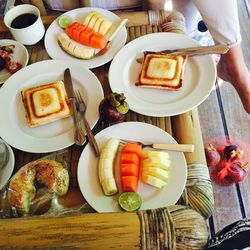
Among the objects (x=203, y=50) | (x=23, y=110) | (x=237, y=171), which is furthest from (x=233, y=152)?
(x=23, y=110)

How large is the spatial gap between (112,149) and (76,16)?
1.47 ft

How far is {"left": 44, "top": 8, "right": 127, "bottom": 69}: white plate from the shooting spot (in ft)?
2.99

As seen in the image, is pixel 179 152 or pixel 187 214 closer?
pixel 187 214

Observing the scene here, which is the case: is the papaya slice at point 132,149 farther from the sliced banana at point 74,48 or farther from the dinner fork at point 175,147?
the sliced banana at point 74,48

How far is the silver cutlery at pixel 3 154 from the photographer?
76 cm

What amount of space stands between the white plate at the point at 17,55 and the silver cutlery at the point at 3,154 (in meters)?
0.22

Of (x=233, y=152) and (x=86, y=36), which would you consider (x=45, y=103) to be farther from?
(x=233, y=152)

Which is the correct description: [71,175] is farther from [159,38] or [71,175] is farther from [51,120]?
[159,38]

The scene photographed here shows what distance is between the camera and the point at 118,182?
2.37ft

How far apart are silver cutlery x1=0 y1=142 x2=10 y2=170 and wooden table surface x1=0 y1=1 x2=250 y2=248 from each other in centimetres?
80

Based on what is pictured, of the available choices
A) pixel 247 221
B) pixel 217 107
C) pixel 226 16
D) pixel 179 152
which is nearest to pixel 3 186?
pixel 179 152

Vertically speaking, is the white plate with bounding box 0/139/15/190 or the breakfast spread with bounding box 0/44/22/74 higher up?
the breakfast spread with bounding box 0/44/22/74

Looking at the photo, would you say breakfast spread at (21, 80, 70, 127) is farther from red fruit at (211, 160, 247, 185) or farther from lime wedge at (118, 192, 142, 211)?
red fruit at (211, 160, 247, 185)

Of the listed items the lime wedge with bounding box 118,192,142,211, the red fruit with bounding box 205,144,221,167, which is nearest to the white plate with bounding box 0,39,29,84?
the lime wedge with bounding box 118,192,142,211
